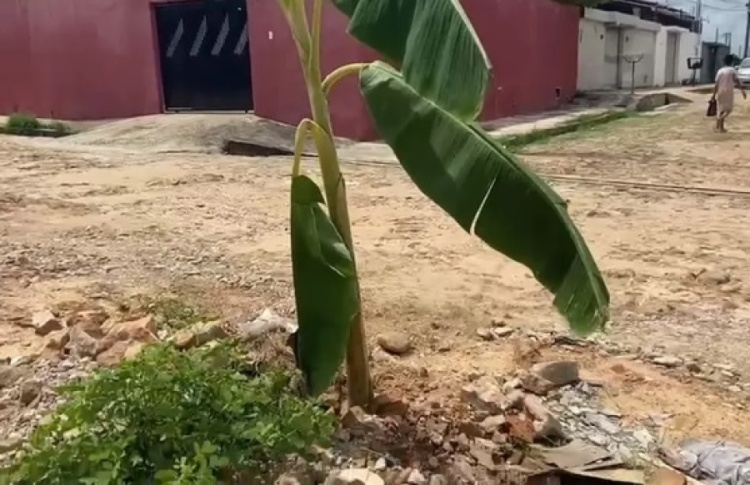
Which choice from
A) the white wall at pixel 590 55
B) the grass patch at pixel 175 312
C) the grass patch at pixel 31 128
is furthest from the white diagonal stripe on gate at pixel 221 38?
the grass patch at pixel 175 312

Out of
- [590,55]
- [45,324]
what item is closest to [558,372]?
[45,324]

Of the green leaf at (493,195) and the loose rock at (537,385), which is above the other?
the green leaf at (493,195)

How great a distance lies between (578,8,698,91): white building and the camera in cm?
2408

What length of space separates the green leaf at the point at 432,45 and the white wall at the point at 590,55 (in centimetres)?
2166

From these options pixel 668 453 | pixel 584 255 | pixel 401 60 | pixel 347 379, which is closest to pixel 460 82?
pixel 401 60

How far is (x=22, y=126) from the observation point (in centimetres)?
1689

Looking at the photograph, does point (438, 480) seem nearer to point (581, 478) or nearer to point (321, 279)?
point (581, 478)

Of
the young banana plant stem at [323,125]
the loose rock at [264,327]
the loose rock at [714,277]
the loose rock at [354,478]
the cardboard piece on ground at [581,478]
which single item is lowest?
the loose rock at [714,277]

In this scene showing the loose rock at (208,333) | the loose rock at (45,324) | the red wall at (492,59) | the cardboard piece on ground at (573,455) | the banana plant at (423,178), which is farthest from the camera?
the red wall at (492,59)

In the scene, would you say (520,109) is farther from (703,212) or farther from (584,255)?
(584,255)

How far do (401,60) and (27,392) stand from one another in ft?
6.85

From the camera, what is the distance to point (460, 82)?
212 cm

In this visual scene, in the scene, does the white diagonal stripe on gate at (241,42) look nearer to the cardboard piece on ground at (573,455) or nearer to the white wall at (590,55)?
the white wall at (590,55)

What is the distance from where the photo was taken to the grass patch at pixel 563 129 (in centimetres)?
1406
